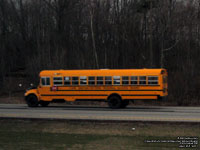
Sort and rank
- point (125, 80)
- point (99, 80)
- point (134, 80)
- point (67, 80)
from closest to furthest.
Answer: point (134, 80) < point (125, 80) < point (99, 80) < point (67, 80)

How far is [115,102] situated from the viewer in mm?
23891

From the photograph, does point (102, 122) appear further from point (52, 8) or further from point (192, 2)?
point (52, 8)

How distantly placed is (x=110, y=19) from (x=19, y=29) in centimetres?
1623

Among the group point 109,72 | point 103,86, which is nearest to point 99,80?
point 103,86

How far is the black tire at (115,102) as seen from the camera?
23688 mm

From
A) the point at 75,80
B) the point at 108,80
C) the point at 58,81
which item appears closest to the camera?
the point at 108,80

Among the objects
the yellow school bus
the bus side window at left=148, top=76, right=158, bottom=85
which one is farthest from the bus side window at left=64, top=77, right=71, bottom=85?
the bus side window at left=148, top=76, right=158, bottom=85

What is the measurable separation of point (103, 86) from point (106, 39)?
2204 cm

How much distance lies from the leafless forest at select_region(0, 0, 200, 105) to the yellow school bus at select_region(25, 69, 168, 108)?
9.78 metres

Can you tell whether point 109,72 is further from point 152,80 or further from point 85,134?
point 85,134

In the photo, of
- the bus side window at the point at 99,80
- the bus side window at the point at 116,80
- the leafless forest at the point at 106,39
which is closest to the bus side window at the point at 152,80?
the bus side window at the point at 116,80

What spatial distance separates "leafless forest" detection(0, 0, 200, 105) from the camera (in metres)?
37.5

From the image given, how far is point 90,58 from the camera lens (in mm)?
41438

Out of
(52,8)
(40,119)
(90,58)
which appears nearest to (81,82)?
(40,119)
